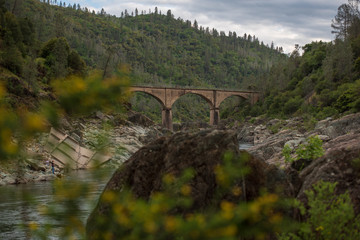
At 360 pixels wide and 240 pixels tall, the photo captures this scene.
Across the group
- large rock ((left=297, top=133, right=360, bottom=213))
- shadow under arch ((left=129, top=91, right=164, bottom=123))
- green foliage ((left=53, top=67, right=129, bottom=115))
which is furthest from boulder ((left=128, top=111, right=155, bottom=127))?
green foliage ((left=53, top=67, right=129, bottom=115))

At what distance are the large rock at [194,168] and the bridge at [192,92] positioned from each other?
62646 millimetres

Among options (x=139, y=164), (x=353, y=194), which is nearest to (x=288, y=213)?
(x=353, y=194)

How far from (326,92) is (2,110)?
55.3 metres

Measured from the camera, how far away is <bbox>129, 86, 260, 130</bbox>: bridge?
7631 cm

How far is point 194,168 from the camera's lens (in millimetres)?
4867

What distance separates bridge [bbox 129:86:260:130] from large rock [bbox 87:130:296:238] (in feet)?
206

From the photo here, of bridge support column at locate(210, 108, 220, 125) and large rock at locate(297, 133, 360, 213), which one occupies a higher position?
large rock at locate(297, 133, 360, 213)

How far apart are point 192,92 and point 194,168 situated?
7792cm

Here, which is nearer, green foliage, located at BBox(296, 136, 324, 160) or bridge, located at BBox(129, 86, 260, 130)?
green foliage, located at BBox(296, 136, 324, 160)

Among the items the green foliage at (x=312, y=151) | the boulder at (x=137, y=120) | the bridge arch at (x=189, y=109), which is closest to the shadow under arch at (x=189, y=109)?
the bridge arch at (x=189, y=109)

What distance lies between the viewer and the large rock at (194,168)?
4.71 meters

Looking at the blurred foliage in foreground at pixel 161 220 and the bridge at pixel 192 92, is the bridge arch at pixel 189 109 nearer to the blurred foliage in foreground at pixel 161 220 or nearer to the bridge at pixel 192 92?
the bridge at pixel 192 92

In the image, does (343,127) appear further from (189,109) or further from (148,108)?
(189,109)

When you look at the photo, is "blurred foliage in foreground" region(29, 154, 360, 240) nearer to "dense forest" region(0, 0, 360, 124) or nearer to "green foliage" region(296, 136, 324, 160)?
"dense forest" region(0, 0, 360, 124)
